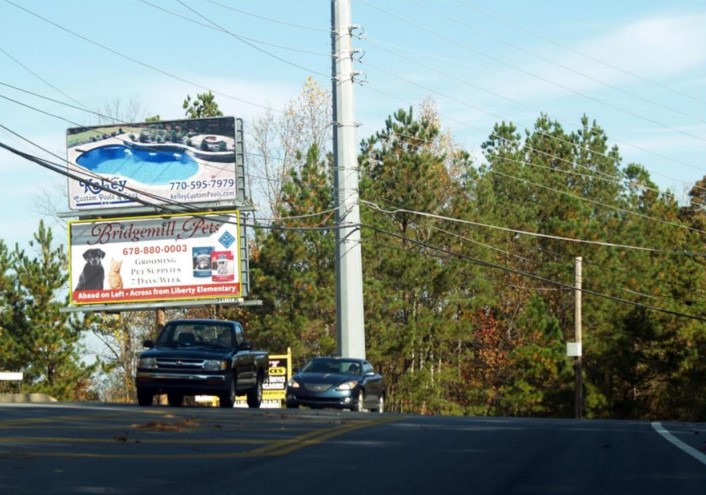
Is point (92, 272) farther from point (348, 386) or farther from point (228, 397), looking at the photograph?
point (228, 397)

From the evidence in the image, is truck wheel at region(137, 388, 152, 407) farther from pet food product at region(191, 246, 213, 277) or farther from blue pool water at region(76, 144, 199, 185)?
blue pool water at region(76, 144, 199, 185)

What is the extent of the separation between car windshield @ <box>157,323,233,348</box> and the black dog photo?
24923mm

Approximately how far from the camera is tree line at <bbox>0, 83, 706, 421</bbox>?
57219 millimetres

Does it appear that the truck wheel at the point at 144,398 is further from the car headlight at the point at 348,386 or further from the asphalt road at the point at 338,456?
the asphalt road at the point at 338,456

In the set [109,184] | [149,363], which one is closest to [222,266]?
[109,184]

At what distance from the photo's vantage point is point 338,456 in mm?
13516

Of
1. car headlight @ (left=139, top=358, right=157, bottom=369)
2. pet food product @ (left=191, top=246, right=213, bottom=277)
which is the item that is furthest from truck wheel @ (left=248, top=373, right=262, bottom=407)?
pet food product @ (left=191, top=246, right=213, bottom=277)

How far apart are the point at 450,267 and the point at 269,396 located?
16597 millimetres

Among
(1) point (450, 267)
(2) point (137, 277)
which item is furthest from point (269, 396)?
(1) point (450, 267)

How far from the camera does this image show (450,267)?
2598 inches

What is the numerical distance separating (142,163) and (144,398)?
27.0 meters

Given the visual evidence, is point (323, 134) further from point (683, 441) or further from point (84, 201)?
point (683, 441)

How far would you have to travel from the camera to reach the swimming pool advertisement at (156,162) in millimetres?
50281

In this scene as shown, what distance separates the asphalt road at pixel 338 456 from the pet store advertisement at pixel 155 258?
29.3m
